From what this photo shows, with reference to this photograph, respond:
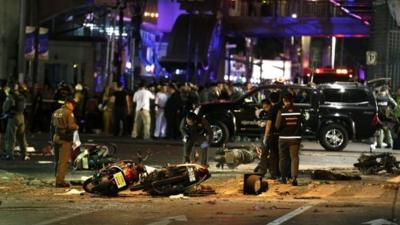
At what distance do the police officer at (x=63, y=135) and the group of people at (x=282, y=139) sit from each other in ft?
12.1

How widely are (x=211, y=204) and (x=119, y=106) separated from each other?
1288cm

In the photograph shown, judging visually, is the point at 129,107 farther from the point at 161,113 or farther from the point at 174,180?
the point at 174,180

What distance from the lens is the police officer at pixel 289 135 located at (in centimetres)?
1396

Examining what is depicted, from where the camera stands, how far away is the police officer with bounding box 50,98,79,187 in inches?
538

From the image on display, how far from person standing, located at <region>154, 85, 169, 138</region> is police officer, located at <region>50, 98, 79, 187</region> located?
10842mm

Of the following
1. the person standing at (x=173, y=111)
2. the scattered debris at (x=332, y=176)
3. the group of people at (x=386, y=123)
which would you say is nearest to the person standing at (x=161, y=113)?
the person standing at (x=173, y=111)

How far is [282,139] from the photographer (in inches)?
551

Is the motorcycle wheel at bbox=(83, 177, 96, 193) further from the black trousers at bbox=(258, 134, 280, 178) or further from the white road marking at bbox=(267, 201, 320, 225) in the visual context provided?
the black trousers at bbox=(258, 134, 280, 178)

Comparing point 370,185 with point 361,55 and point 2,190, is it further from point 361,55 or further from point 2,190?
point 361,55

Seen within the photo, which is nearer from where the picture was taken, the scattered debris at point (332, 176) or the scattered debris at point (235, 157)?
the scattered debris at point (332, 176)

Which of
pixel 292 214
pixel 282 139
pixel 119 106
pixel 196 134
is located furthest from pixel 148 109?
pixel 292 214

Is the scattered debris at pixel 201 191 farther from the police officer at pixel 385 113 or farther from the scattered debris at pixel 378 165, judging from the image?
the police officer at pixel 385 113

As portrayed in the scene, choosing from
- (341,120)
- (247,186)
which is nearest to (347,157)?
(341,120)

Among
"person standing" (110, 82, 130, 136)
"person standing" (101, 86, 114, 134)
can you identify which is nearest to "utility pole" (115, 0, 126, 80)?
"person standing" (101, 86, 114, 134)
